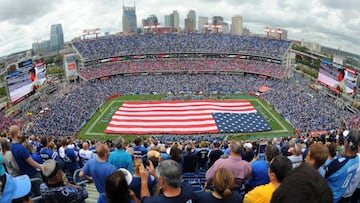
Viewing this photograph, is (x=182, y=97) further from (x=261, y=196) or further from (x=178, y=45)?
(x=261, y=196)

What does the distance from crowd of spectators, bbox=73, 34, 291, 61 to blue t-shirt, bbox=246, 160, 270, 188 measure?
63.6 metres

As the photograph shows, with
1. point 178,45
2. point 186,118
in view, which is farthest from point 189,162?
point 178,45

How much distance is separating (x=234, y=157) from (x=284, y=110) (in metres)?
38.4

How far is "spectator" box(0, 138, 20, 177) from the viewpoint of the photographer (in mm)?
6477

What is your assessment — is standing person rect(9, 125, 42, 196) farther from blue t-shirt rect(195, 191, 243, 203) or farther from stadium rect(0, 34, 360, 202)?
stadium rect(0, 34, 360, 202)

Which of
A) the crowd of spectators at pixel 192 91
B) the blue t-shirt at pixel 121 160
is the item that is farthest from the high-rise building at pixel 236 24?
the blue t-shirt at pixel 121 160

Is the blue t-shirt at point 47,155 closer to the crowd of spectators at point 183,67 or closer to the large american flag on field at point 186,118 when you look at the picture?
the large american flag on field at point 186,118

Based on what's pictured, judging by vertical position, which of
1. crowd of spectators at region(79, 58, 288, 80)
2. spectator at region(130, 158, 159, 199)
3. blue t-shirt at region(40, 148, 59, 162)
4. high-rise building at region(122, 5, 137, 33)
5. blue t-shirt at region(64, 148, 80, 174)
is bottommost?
crowd of spectators at region(79, 58, 288, 80)

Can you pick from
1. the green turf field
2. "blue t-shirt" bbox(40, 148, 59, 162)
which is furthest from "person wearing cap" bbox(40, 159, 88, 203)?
the green turf field

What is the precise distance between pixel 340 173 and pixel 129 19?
19448 centimetres

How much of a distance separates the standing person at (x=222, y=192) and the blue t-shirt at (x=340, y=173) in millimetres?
2029

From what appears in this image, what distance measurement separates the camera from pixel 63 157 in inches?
392

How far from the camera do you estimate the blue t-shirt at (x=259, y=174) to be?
5.91 meters

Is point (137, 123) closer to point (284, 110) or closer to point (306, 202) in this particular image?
point (284, 110)
